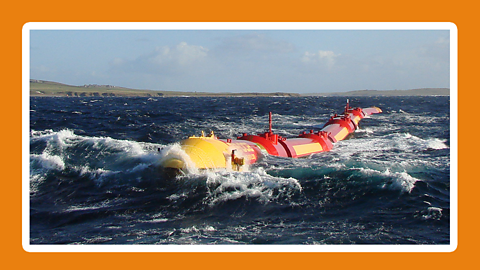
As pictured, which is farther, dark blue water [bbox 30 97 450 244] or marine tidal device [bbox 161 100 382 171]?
marine tidal device [bbox 161 100 382 171]

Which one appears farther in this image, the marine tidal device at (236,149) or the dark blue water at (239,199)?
the marine tidal device at (236,149)

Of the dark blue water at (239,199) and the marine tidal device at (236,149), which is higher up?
the marine tidal device at (236,149)

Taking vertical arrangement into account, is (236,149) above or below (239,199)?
above

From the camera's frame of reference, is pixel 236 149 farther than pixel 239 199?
Yes

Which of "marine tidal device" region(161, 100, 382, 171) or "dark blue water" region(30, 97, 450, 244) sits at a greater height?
"marine tidal device" region(161, 100, 382, 171)

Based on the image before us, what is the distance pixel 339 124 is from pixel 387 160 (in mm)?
13379

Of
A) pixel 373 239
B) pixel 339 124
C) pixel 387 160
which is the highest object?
pixel 339 124

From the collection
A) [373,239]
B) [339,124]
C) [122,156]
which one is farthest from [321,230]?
[339,124]

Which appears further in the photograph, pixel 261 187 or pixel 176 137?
pixel 176 137

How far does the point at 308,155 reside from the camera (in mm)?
24172

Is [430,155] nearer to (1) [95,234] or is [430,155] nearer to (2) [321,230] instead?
(2) [321,230]
